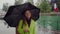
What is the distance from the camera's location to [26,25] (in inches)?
55.5

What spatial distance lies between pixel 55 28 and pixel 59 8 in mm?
225

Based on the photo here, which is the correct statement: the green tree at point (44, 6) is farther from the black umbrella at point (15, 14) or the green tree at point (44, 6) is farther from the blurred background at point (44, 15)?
the black umbrella at point (15, 14)

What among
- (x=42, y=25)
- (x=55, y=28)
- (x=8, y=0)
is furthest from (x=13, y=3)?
(x=55, y=28)

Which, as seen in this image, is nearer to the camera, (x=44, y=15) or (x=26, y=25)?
(x=26, y=25)

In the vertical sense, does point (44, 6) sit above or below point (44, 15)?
above

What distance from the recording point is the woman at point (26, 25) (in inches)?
54.9

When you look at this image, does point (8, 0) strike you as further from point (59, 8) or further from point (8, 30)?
point (59, 8)

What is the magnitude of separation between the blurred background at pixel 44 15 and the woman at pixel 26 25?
0.14 metres

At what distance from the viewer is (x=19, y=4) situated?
1.50m

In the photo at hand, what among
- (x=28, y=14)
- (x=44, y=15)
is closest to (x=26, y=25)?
(x=28, y=14)

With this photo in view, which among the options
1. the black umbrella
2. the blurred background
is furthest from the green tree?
the black umbrella

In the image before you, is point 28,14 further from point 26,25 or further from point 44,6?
point 44,6

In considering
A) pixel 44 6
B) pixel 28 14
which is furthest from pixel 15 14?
pixel 44 6

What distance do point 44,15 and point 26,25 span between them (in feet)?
1.04
